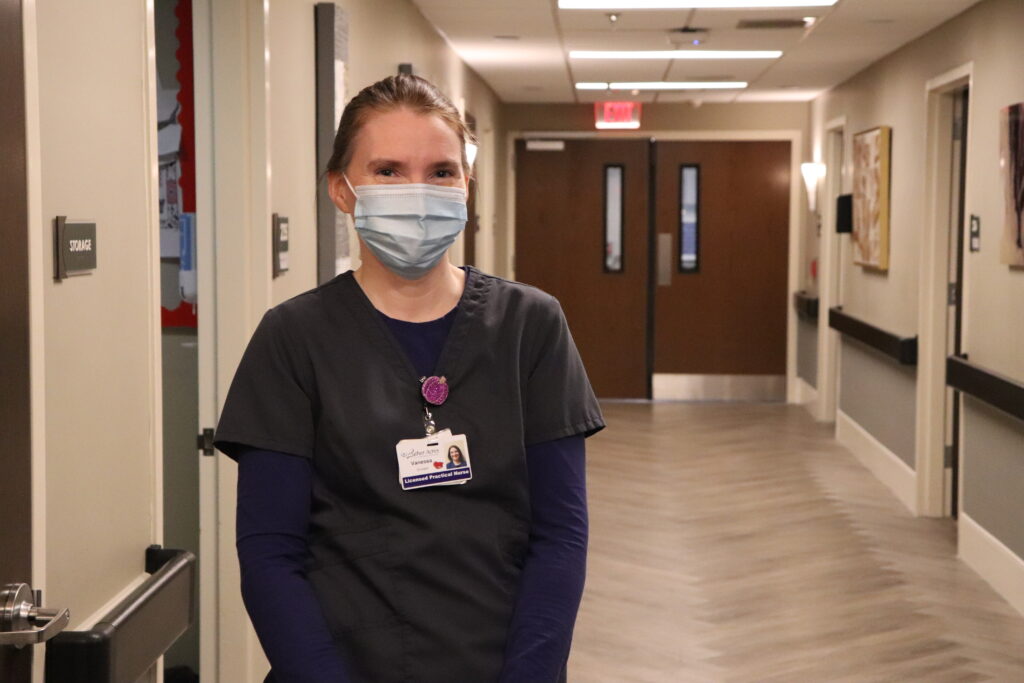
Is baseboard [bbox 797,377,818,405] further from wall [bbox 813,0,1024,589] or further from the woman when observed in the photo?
the woman

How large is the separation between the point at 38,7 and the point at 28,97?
0.98 feet

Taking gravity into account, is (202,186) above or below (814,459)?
above

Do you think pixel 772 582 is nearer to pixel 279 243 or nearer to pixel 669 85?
pixel 279 243

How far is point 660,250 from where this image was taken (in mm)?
11383

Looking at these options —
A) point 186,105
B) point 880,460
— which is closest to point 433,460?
point 186,105

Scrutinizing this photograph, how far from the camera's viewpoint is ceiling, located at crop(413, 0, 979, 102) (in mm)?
6133

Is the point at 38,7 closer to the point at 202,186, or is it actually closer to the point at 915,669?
the point at 202,186

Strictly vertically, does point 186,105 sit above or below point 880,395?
above

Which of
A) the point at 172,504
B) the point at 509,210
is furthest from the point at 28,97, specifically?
the point at 509,210

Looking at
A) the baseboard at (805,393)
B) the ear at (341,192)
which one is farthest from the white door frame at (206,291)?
the baseboard at (805,393)

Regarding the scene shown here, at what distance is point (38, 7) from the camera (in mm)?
1818

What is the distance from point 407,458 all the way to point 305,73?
107 inches

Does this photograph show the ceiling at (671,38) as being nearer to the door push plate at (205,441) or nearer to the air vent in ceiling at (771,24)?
the air vent in ceiling at (771,24)

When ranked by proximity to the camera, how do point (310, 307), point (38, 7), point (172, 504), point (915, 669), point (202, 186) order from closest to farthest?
1. point (310, 307)
2. point (38, 7)
3. point (202, 186)
4. point (172, 504)
5. point (915, 669)
